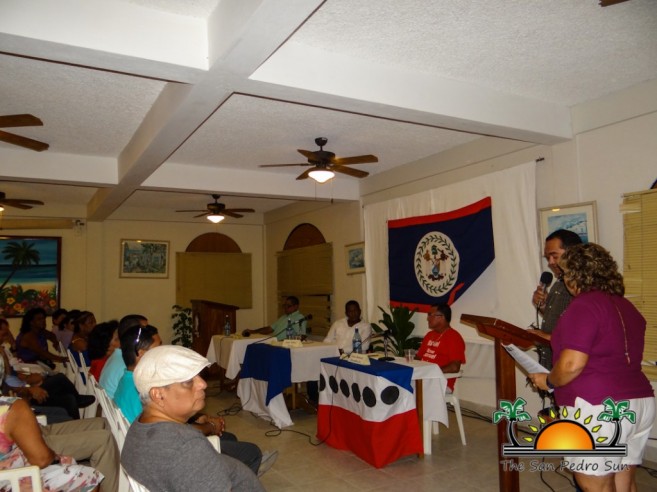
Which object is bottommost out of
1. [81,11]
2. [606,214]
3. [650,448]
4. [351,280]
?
[650,448]

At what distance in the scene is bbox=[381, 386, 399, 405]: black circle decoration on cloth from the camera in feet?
12.0

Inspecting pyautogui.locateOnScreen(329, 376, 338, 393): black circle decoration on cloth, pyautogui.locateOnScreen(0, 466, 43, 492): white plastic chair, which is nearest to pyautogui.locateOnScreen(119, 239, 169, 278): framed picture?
pyautogui.locateOnScreen(329, 376, 338, 393): black circle decoration on cloth

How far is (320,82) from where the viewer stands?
322cm

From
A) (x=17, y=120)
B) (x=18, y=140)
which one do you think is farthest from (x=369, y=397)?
(x=18, y=140)

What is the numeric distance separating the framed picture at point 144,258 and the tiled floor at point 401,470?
16.8 feet

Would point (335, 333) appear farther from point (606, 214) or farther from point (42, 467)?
point (42, 467)

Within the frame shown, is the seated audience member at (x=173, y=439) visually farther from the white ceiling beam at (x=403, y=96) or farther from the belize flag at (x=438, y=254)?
the belize flag at (x=438, y=254)

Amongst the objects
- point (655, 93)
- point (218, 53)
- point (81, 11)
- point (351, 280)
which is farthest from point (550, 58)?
point (351, 280)

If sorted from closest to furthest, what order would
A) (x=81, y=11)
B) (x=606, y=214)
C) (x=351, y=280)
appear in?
(x=81, y=11) < (x=606, y=214) < (x=351, y=280)

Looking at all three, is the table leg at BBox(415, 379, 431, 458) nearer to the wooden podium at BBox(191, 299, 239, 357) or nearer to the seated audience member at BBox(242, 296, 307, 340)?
the seated audience member at BBox(242, 296, 307, 340)

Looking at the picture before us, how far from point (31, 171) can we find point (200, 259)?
425 cm

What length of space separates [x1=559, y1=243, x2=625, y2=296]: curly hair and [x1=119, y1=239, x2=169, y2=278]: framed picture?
8.06m

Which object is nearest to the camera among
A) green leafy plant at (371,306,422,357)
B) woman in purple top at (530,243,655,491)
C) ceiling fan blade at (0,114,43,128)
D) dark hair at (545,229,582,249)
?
woman in purple top at (530,243,655,491)

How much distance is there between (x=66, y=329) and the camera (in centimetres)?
614
